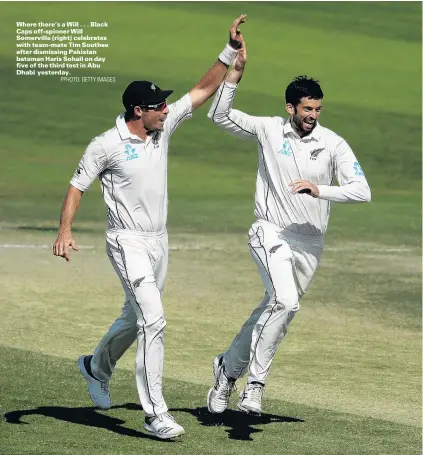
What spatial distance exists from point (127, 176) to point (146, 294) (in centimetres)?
71

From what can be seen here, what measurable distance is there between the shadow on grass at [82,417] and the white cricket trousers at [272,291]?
0.76 meters

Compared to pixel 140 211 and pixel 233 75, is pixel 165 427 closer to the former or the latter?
pixel 140 211

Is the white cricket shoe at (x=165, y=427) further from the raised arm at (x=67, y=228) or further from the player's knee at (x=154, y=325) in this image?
the raised arm at (x=67, y=228)

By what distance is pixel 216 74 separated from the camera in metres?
→ 9.89

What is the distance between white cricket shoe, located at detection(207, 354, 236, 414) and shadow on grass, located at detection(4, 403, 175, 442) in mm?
465

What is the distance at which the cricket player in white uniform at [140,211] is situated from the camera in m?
9.16

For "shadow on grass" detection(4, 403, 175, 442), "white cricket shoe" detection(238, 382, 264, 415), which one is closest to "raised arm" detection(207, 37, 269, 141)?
"white cricket shoe" detection(238, 382, 264, 415)

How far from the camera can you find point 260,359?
958cm

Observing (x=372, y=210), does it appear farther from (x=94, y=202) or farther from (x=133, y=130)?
(x=133, y=130)

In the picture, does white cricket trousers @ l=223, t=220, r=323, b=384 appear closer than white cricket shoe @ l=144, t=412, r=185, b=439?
No

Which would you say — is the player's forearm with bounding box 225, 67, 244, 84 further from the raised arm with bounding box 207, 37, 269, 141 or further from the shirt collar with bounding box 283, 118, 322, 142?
the shirt collar with bounding box 283, 118, 322, 142

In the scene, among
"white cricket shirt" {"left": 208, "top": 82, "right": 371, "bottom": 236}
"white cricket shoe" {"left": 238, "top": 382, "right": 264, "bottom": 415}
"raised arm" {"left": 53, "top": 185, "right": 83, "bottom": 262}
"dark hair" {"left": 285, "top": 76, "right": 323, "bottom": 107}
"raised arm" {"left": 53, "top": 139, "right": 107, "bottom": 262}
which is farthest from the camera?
"white cricket shirt" {"left": 208, "top": 82, "right": 371, "bottom": 236}

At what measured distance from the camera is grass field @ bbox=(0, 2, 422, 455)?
972 centimetres

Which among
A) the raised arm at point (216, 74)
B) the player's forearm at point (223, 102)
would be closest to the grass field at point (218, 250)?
the player's forearm at point (223, 102)
